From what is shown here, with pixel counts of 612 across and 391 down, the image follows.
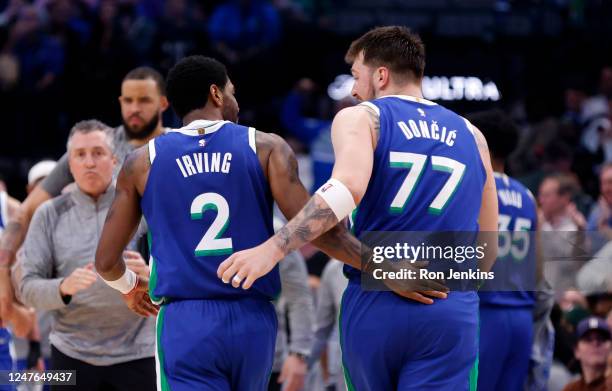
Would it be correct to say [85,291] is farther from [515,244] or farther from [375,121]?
[515,244]

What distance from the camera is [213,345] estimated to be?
524 cm

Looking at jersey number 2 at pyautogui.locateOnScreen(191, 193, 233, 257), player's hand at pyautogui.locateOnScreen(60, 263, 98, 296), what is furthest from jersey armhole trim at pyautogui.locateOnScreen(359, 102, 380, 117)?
player's hand at pyautogui.locateOnScreen(60, 263, 98, 296)

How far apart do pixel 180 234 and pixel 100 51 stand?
8.25 meters

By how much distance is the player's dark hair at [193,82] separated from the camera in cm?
557

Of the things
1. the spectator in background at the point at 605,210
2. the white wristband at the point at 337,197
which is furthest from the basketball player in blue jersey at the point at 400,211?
the spectator in background at the point at 605,210

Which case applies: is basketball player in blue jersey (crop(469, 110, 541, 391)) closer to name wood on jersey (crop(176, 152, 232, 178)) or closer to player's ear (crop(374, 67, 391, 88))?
player's ear (crop(374, 67, 391, 88))

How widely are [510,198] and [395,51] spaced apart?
7.71 feet

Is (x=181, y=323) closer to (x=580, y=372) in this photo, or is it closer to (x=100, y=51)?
(x=580, y=372)

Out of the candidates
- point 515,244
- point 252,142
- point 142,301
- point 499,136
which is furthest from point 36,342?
point 252,142

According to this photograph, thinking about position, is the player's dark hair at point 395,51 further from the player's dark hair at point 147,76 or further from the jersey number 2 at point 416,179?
the player's dark hair at point 147,76

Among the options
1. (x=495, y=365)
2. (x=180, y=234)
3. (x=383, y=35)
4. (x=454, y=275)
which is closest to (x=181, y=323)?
(x=180, y=234)

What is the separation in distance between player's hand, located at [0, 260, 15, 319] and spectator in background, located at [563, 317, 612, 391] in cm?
392

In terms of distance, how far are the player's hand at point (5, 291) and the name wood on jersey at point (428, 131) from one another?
3.19 m

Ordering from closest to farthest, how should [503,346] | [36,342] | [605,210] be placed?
[503,346], [36,342], [605,210]
